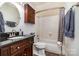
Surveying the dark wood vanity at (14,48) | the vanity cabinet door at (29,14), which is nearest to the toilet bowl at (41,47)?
the dark wood vanity at (14,48)

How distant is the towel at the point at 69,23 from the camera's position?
1.50 m

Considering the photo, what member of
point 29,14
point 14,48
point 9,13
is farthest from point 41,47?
point 9,13

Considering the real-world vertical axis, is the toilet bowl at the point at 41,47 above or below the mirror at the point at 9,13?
below

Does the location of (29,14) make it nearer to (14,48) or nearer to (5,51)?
(14,48)

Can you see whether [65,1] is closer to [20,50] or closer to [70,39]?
[70,39]

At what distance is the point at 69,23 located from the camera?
1584 millimetres

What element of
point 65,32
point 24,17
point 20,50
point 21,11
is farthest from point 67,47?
point 21,11

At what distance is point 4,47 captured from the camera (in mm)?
1199

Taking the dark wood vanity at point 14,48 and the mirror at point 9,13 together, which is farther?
the mirror at point 9,13

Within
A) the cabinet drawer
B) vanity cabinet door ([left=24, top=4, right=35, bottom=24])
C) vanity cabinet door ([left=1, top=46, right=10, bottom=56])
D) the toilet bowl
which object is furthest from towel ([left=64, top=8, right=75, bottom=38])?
vanity cabinet door ([left=1, top=46, right=10, bottom=56])

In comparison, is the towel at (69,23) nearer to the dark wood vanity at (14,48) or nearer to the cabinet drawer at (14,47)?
the dark wood vanity at (14,48)

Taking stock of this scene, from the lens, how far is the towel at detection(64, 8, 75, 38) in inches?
59.0

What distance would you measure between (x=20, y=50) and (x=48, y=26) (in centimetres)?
65

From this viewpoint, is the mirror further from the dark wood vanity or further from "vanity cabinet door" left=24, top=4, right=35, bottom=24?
the dark wood vanity
